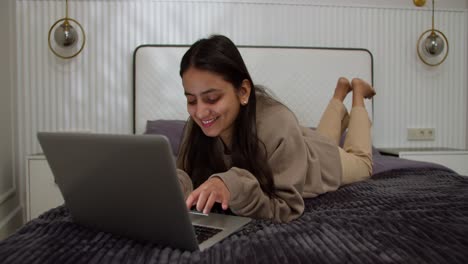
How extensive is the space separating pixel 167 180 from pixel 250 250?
205 mm

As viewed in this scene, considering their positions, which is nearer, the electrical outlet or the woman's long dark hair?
the woman's long dark hair

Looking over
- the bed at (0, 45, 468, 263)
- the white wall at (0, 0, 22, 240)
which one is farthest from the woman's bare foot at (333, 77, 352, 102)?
the white wall at (0, 0, 22, 240)

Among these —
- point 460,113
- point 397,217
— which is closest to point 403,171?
point 397,217

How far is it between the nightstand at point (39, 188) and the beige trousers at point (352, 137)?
1469 millimetres

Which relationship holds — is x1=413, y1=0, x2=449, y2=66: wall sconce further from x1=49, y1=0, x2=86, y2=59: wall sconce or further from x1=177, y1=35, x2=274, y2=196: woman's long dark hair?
x1=49, y1=0, x2=86, y2=59: wall sconce

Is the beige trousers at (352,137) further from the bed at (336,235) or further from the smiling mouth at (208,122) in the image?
the smiling mouth at (208,122)

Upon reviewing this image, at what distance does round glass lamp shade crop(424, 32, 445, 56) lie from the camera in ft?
8.97

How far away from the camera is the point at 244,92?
1.20 metres

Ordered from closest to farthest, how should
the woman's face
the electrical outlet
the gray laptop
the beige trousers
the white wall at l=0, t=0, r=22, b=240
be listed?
the gray laptop
the woman's face
the beige trousers
the white wall at l=0, t=0, r=22, b=240
the electrical outlet

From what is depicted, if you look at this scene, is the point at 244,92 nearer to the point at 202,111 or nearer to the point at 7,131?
the point at 202,111

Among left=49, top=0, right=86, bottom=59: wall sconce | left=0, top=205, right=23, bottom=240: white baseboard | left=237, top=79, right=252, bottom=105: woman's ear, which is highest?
left=49, top=0, right=86, bottom=59: wall sconce

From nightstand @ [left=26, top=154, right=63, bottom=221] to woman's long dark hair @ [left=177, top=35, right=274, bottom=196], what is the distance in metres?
1.20

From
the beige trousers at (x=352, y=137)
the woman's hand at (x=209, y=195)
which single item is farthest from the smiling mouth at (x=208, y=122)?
the beige trousers at (x=352, y=137)

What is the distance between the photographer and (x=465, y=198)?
1.14m
